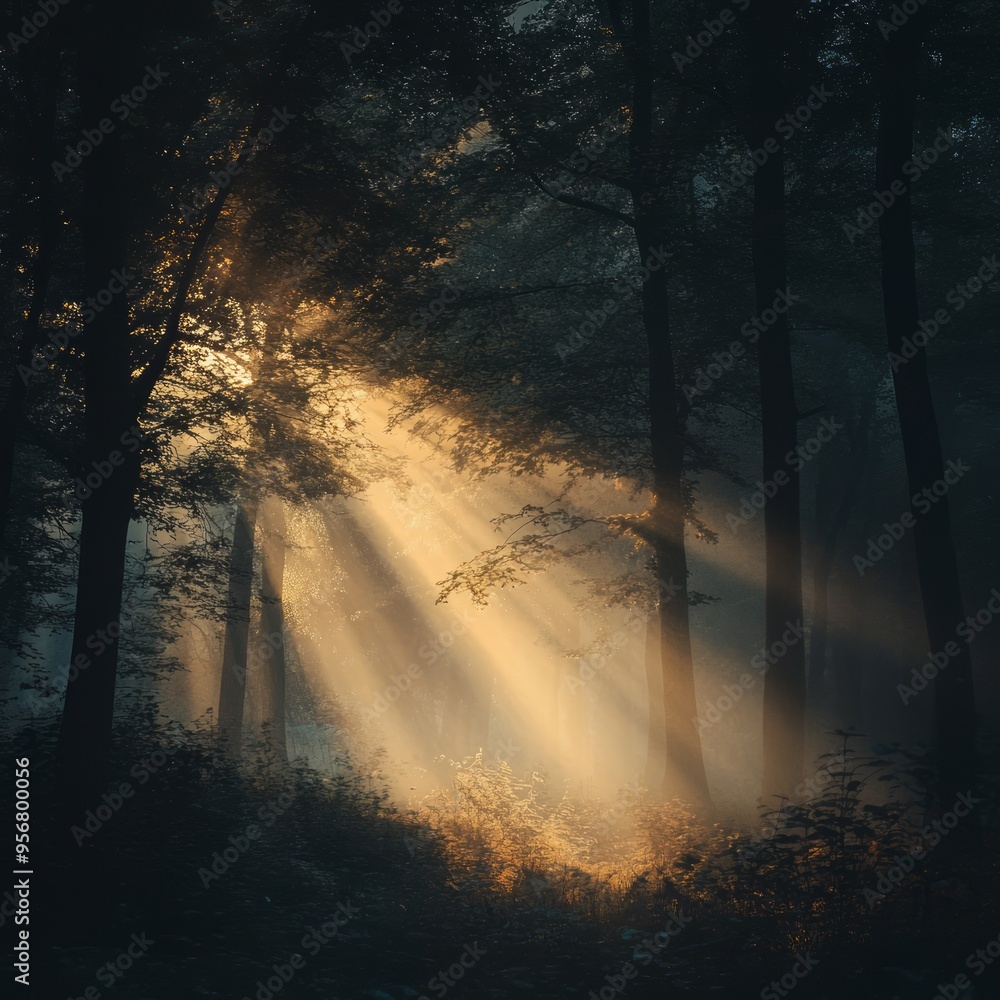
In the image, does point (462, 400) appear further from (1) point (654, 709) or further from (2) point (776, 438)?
(1) point (654, 709)

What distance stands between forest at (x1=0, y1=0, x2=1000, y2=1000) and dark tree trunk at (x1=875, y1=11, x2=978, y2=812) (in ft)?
0.12

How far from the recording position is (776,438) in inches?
482

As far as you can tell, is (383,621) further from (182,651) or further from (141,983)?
(141,983)

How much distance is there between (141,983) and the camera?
6391mm

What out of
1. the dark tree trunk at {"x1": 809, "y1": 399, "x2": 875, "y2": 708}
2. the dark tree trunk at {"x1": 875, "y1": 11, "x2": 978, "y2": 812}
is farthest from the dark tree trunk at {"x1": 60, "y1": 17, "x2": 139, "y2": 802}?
the dark tree trunk at {"x1": 809, "y1": 399, "x2": 875, "y2": 708}

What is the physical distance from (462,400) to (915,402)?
24.9 ft

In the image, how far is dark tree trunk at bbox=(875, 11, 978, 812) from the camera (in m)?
9.55

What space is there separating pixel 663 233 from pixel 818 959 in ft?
36.4

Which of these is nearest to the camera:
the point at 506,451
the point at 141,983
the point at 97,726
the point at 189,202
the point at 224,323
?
the point at 141,983

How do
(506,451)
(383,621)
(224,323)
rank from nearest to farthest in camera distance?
(224,323) → (506,451) → (383,621)

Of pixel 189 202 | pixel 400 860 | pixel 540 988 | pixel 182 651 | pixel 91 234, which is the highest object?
pixel 182 651

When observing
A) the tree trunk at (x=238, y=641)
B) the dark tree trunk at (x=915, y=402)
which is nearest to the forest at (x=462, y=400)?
the dark tree trunk at (x=915, y=402)

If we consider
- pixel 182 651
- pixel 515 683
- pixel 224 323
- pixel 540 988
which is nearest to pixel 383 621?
pixel 515 683

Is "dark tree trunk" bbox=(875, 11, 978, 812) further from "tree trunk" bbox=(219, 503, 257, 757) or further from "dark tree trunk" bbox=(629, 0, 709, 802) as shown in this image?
"tree trunk" bbox=(219, 503, 257, 757)
